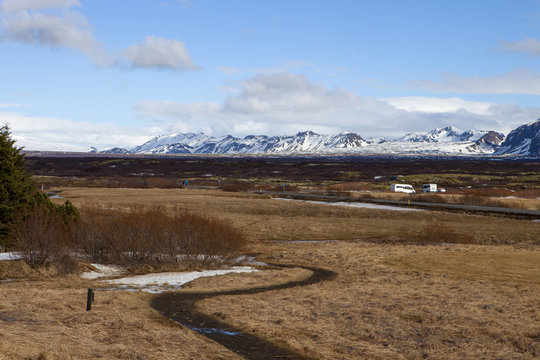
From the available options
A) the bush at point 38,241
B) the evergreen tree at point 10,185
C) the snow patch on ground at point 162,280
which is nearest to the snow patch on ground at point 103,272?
the snow patch on ground at point 162,280

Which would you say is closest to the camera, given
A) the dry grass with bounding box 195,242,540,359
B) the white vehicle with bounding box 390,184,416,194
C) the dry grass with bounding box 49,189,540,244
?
the dry grass with bounding box 195,242,540,359

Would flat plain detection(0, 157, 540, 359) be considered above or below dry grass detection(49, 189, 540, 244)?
above

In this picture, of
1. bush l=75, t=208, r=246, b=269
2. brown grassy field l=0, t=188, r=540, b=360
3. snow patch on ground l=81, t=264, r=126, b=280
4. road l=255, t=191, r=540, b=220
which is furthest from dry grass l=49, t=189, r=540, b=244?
snow patch on ground l=81, t=264, r=126, b=280

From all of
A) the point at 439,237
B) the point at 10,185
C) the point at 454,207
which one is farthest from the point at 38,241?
the point at 454,207

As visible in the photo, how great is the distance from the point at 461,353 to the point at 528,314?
536cm

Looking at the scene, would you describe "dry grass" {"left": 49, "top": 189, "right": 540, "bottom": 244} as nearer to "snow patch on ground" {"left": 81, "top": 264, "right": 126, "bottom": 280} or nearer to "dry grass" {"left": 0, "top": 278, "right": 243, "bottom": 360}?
"snow patch on ground" {"left": 81, "top": 264, "right": 126, "bottom": 280}

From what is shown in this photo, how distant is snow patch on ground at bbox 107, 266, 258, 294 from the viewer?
2275cm

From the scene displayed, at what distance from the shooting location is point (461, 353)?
1380cm

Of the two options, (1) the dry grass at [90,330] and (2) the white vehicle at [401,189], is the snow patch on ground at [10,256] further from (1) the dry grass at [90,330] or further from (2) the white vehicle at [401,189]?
(2) the white vehicle at [401,189]

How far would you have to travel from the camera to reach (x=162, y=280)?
81.7 feet

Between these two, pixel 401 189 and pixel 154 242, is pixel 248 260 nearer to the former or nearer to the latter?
pixel 154 242

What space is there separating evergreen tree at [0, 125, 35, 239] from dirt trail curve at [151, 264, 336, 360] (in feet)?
39.0

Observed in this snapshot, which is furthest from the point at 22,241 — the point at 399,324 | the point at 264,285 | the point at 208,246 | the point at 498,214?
the point at 498,214

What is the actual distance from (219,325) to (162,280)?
9.06 meters
